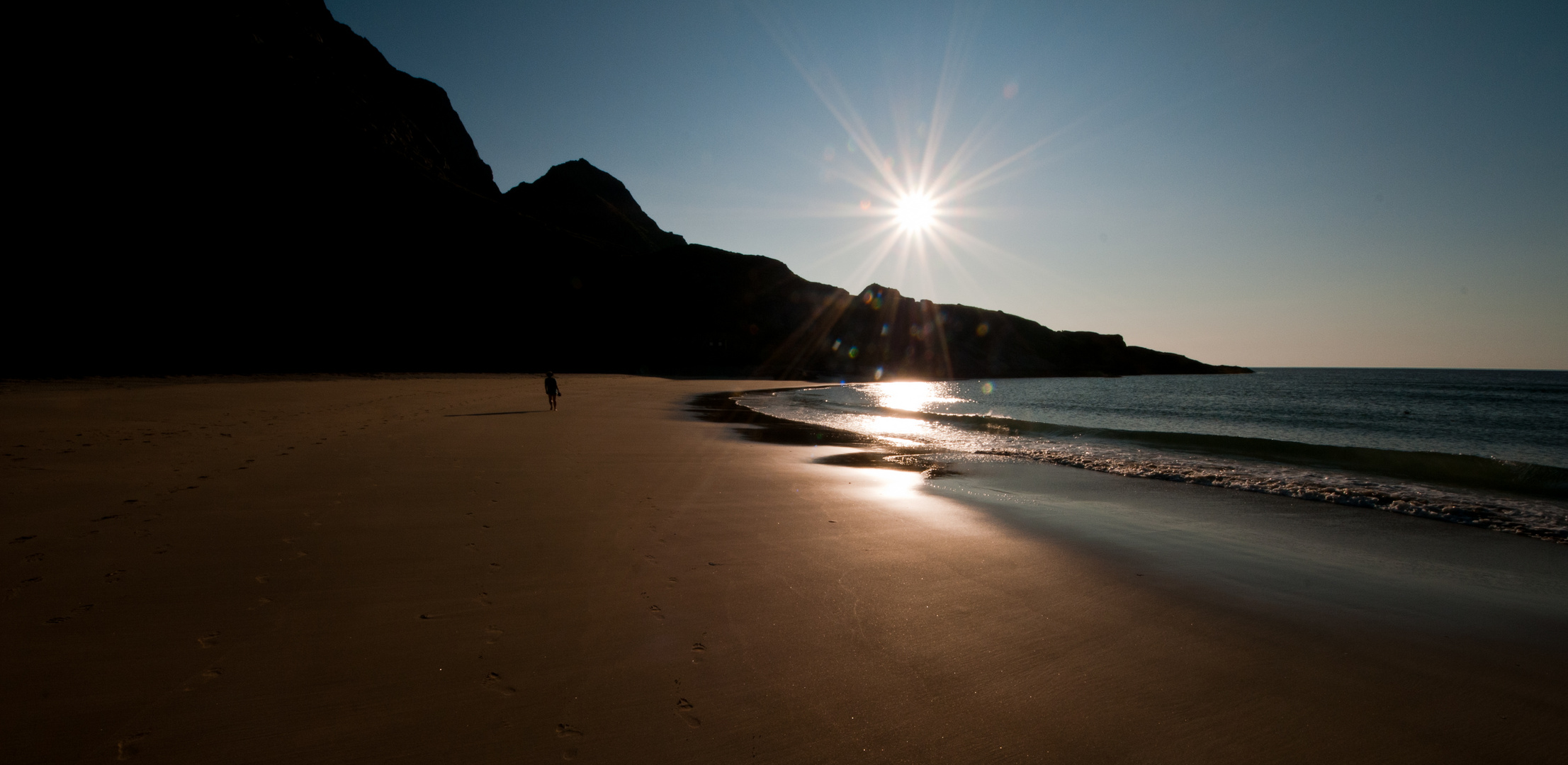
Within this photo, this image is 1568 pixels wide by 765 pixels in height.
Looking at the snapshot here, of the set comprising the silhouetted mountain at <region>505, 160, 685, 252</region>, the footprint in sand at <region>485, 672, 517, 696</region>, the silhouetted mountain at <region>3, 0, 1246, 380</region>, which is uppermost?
the silhouetted mountain at <region>505, 160, 685, 252</region>

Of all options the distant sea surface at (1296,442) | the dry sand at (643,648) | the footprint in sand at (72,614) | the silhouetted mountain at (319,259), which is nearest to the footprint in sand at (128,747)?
the dry sand at (643,648)

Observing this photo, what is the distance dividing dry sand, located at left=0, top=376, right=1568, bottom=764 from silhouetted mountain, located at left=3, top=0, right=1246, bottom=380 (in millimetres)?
44860

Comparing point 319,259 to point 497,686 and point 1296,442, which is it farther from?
point 1296,442

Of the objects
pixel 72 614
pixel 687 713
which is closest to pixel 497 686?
pixel 687 713

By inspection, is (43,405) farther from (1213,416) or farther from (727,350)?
(727,350)

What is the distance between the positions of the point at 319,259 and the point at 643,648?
6839 centimetres

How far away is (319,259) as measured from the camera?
55938 mm

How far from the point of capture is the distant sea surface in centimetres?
995

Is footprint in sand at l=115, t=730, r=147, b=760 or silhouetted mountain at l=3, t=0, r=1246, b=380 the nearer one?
footprint in sand at l=115, t=730, r=147, b=760

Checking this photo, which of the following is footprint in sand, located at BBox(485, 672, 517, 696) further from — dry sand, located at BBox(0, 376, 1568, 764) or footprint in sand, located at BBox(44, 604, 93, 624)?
footprint in sand, located at BBox(44, 604, 93, 624)

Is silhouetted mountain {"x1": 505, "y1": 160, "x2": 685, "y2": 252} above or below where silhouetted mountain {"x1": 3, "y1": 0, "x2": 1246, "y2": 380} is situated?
above

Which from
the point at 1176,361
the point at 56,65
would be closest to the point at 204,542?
the point at 56,65

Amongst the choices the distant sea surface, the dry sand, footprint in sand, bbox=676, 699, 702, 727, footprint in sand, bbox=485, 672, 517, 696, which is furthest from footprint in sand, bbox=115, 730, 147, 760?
the distant sea surface

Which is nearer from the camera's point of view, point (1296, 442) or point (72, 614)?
point (72, 614)
